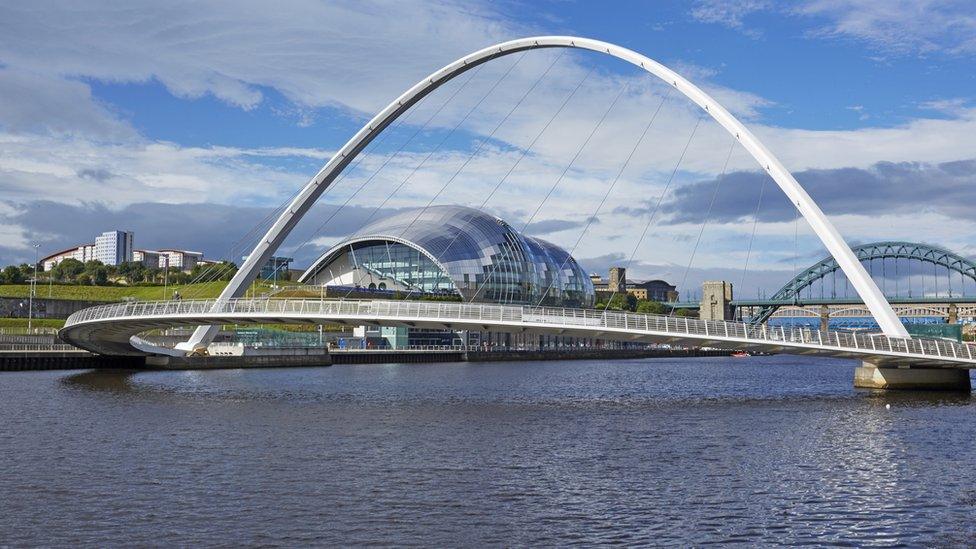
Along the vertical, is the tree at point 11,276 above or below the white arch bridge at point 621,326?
above

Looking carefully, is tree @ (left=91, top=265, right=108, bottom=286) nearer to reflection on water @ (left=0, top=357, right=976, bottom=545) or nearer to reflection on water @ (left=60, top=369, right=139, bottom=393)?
reflection on water @ (left=60, top=369, right=139, bottom=393)

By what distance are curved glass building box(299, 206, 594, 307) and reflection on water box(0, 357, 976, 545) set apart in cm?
8354

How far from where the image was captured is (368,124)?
2749 inches

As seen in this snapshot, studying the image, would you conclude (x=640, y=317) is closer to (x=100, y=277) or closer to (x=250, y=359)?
(x=250, y=359)

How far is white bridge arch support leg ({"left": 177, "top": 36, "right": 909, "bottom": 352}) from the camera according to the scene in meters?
50.0

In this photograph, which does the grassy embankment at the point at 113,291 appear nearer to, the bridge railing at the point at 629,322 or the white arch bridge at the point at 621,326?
the white arch bridge at the point at 621,326

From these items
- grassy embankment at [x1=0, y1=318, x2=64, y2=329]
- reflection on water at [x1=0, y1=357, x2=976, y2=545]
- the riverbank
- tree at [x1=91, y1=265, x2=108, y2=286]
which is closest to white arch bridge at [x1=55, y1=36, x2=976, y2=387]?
reflection on water at [x1=0, y1=357, x2=976, y2=545]

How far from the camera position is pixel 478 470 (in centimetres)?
2669

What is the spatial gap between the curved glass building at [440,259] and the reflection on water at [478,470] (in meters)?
83.5

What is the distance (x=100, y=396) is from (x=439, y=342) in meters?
77.8

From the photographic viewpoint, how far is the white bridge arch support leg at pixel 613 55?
5000 cm

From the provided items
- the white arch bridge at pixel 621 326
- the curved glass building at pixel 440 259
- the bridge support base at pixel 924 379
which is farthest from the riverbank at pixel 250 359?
the bridge support base at pixel 924 379

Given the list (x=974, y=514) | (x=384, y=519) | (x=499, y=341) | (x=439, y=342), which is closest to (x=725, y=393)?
(x=974, y=514)

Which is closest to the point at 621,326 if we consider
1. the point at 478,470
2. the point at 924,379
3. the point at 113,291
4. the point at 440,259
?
the point at 924,379
